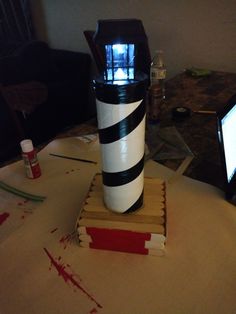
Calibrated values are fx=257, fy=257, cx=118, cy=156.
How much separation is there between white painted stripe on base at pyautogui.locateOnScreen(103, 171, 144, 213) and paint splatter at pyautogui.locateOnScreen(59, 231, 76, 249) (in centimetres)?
11

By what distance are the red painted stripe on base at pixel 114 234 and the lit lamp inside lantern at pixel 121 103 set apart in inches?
2.9

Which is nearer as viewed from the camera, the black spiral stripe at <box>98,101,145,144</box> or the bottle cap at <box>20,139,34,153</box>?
the black spiral stripe at <box>98,101,145,144</box>

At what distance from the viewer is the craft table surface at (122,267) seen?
425 millimetres

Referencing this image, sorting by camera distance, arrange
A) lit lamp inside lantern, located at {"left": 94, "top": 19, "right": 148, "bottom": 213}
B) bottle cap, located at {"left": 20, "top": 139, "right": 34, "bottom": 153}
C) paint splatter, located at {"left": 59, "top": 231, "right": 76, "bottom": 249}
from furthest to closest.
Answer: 1. bottle cap, located at {"left": 20, "top": 139, "right": 34, "bottom": 153}
2. paint splatter, located at {"left": 59, "top": 231, "right": 76, "bottom": 249}
3. lit lamp inside lantern, located at {"left": 94, "top": 19, "right": 148, "bottom": 213}

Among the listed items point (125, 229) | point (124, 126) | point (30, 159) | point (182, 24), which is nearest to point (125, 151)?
point (124, 126)

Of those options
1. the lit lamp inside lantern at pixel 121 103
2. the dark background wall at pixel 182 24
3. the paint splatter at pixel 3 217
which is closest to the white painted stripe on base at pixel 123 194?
the lit lamp inside lantern at pixel 121 103

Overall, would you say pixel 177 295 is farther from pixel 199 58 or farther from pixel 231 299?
pixel 199 58

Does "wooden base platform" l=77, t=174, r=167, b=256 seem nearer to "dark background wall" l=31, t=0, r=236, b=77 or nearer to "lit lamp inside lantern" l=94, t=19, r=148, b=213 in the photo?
"lit lamp inside lantern" l=94, t=19, r=148, b=213

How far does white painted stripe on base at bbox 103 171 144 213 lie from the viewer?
0.49 metres

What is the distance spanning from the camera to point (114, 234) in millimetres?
491

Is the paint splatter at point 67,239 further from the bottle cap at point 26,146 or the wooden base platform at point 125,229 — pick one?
the bottle cap at point 26,146

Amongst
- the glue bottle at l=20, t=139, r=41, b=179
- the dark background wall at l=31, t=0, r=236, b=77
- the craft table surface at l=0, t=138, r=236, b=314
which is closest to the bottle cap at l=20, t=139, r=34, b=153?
the glue bottle at l=20, t=139, r=41, b=179

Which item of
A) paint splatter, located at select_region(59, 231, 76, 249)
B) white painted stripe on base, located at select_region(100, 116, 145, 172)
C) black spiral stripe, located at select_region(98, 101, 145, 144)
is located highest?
black spiral stripe, located at select_region(98, 101, 145, 144)

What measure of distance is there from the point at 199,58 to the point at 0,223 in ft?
5.15
